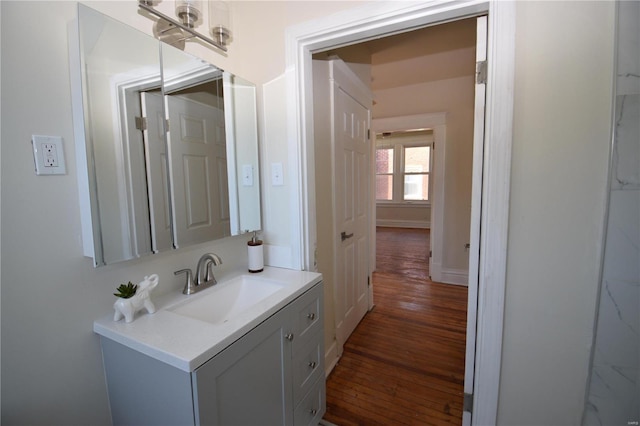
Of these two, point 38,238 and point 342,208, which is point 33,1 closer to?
point 38,238

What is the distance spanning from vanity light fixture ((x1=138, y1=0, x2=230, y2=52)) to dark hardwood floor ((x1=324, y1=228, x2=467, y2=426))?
6.76 ft

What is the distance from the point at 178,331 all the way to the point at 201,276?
413 millimetres

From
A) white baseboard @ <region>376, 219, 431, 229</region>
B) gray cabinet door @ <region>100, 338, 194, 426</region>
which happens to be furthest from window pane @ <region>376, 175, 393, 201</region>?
gray cabinet door @ <region>100, 338, 194, 426</region>

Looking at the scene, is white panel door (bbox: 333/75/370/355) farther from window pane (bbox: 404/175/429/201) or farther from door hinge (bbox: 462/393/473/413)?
window pane (bbox: 404/175/429/201)

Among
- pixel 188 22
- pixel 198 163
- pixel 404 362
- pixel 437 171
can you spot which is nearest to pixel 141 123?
pixel 198 163

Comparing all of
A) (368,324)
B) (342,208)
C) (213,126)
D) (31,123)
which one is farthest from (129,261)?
(368,324)

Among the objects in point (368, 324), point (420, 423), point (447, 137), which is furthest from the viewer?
point (447, 137)

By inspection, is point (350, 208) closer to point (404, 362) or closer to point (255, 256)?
point (255, 256)

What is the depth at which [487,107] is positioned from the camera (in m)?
1.15

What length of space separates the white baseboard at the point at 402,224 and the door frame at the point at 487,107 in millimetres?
6408

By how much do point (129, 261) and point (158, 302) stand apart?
0.21 meters

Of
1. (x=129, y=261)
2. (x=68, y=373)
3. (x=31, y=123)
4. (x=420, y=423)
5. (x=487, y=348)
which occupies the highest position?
(x=31, y=123)

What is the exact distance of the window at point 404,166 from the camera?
7.16m

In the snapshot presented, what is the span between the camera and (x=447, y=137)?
3.49m
